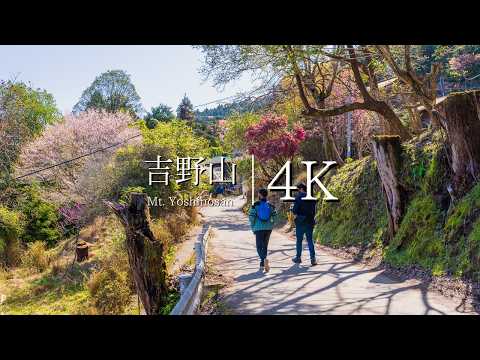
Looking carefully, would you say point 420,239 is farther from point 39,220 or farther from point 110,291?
point 39,220

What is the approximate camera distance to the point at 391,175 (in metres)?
8.41

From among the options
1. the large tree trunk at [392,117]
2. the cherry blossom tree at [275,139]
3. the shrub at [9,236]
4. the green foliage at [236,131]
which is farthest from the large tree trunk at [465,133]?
the green foliage at [236,131]

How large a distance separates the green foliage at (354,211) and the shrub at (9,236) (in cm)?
992

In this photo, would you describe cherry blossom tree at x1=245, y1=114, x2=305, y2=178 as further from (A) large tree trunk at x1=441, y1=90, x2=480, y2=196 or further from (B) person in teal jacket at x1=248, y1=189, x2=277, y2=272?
(A) large tree trunk at x1=441, y1=90, x2=480, y2=196

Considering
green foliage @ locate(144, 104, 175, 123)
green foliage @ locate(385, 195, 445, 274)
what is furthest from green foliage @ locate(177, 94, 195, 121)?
green foliage @ locate(385, 195, 445, 274)

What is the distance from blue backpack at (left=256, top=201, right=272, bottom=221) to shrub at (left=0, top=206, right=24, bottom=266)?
11.8m

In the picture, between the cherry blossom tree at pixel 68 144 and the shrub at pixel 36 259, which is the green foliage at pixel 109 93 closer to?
the cherry blossom tree at pixel 68 144

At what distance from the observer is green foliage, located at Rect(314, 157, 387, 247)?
9.72 metres

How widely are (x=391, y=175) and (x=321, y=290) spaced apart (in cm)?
318

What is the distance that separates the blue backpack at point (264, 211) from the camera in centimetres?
705

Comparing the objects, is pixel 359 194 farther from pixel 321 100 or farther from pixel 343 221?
pixel 321 100

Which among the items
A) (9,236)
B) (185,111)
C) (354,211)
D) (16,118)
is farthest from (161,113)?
(354,211)
